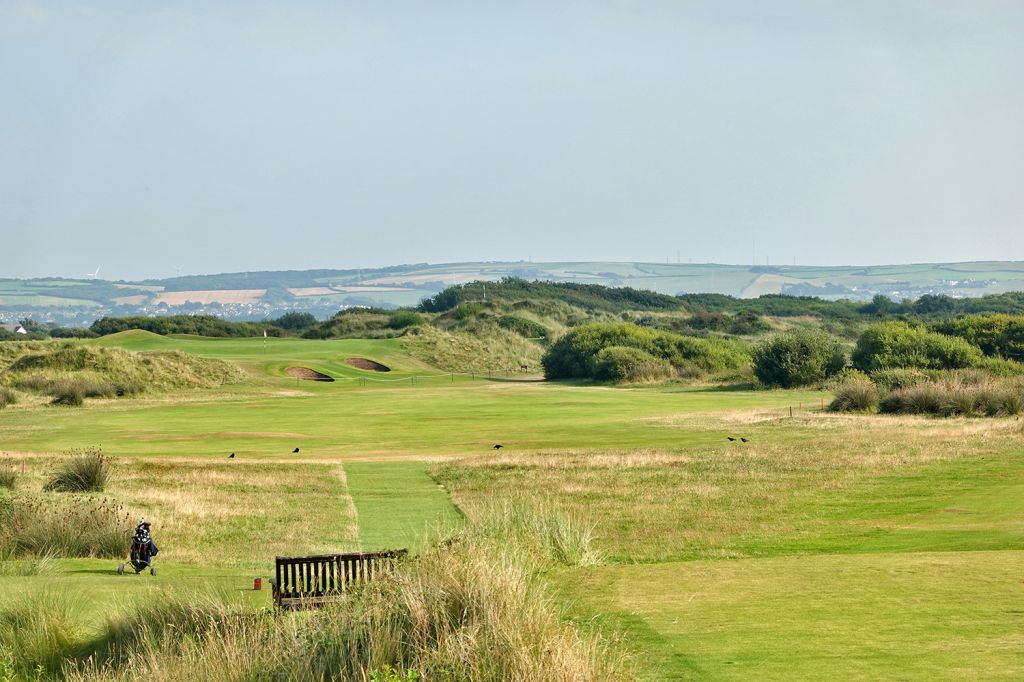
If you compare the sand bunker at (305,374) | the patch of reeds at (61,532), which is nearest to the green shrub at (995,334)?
the sand bunker at (305,374)

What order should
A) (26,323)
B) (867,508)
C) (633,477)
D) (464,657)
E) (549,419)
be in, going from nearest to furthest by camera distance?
(464,657) → (867,508) → (633,477) → (549,419) → (26,323)

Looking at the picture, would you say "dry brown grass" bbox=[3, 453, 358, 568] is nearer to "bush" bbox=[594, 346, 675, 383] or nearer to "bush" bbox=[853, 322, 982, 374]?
"bush" bbox=[853, 322, 982, 374]

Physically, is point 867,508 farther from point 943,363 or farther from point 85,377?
point 85,377

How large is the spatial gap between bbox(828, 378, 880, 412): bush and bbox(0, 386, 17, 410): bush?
128 feet

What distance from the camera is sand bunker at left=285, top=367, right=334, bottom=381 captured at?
263ft

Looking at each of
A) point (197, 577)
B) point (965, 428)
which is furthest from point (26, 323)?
point (197, 577)

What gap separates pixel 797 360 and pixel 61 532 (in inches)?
2203

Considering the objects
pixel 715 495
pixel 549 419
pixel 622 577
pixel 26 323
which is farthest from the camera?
pixel 26 323

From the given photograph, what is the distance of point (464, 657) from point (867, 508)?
17.2 meters

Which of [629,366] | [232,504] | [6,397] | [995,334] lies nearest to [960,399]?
[995,334]

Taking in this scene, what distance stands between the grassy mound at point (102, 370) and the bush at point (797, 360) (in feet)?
110

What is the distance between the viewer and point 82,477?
28125 mm

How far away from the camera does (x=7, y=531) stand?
20625 mm

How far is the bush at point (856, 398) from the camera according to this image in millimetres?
51219
